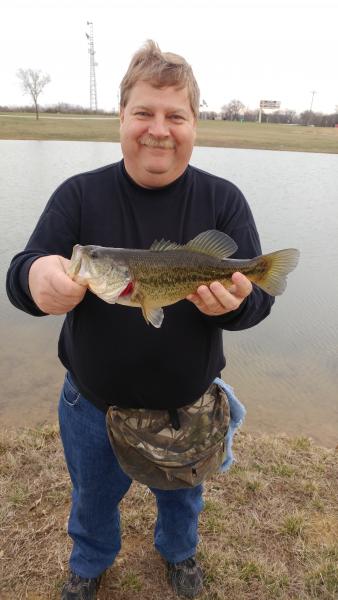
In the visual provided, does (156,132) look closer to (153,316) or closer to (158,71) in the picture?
(158,71)

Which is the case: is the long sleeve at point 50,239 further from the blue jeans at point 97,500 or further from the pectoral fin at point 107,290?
the blue jeans at point 97,500

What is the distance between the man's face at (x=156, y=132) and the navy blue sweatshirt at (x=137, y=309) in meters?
0.10

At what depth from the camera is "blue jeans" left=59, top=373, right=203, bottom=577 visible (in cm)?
250

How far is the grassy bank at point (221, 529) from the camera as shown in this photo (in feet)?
9.34

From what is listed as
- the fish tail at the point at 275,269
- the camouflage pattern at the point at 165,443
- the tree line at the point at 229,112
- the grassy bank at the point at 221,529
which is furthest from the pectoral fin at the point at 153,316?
the tree line at the point at 229,112

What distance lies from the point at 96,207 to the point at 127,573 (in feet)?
7.43

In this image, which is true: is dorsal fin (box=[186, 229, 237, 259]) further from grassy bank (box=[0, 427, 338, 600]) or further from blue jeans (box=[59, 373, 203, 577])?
grassy bank (box=[0, 427, 338, 600])

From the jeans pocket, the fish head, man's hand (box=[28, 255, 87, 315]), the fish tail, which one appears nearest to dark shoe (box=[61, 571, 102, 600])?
the jeans pocket

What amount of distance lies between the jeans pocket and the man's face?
1.15 m

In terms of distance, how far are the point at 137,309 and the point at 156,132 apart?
81 centimetres

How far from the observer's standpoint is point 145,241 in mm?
2252

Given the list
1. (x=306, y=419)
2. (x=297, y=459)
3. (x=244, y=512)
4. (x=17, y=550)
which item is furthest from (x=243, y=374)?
(x=17, y=550)

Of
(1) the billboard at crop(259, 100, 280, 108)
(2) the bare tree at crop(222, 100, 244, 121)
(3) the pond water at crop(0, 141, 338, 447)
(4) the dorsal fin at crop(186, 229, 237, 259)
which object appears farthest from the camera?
(1) the billboard at crop(259, 100, 280, 108)

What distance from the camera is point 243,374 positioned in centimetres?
604
